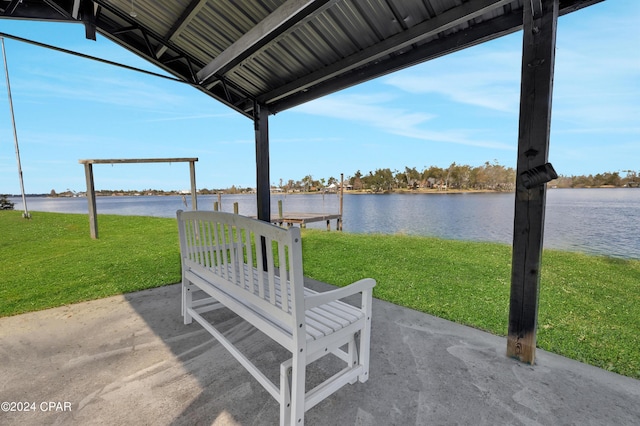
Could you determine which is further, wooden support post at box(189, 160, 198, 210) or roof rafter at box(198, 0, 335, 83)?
wooden support post at box(189, 160, 198, 210)

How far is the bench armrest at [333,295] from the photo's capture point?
1.31m

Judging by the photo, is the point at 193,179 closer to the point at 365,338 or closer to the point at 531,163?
the point at 365,338

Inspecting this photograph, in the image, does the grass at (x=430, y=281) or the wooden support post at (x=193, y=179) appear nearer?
the grass at (x=430, y=281)

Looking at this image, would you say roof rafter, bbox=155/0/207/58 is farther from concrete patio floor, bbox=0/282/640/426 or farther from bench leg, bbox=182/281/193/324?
concrete patio floor, bbox=0/282/640/426

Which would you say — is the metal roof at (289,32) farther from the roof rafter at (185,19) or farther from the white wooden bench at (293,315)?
the white wooden bench at (293,315)

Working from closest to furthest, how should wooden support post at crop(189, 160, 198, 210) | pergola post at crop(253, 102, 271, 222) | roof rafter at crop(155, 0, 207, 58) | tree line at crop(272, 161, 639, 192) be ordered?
roof rafter at crop(155, 0, 207, 58), pergola post at crop(253, 102, 271, 222), wooden support post at crop(189, 160, 198, 210), tree line at crop(272, 161, 639, 192)

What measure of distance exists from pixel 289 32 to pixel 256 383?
2.37 m

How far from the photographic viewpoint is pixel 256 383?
167cm

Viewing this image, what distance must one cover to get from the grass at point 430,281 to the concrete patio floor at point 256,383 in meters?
0.52

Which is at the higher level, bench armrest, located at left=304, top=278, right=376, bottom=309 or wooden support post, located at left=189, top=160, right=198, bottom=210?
wooden support post, located at left=189, top=160, right=198, bottom=210

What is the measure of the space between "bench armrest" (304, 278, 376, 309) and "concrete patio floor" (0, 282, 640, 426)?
606mm

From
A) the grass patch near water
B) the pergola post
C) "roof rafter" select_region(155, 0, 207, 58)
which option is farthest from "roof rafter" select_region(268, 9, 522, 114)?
the grass patch near water

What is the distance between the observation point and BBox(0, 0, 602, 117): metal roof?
183cm

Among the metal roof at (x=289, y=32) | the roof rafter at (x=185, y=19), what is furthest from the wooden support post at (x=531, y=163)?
the roof rafter at (x=185, y=19)
